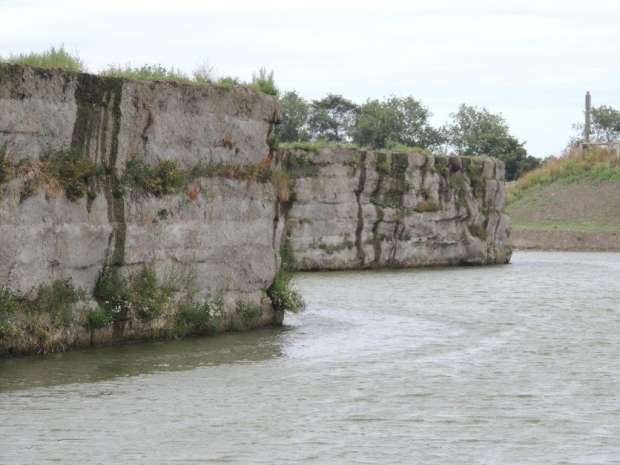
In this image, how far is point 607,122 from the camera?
11400 centimetres

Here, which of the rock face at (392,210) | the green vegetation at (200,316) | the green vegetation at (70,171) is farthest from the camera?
the rock face at (392,210)

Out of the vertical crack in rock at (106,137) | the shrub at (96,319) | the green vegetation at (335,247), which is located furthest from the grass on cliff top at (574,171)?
the shrub at (96,319)

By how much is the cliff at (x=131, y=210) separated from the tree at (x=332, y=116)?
243 ft

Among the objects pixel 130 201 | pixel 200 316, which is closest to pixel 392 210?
pixel 200 316

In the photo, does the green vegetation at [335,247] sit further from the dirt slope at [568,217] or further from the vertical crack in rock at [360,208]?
the dirt slope at [568,217]

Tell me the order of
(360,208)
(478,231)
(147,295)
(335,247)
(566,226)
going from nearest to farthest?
(147,295), (335,247), (360,208), (478,231), (566,226)

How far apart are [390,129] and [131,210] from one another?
75.1 meters

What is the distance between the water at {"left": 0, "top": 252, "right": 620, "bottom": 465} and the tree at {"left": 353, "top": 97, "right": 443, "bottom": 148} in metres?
68.0

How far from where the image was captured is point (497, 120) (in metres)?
113

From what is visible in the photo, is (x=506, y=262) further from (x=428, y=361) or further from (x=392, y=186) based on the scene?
(x=428, y=361)

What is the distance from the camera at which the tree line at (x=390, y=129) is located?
94.8 m

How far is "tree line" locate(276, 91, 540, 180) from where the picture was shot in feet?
311

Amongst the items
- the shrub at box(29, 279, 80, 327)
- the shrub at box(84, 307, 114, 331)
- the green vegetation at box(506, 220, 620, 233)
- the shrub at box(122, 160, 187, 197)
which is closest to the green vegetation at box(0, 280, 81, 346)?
the shrub at box(29, 279, 80, 327)

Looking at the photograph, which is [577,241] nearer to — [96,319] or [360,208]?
[360,208]
